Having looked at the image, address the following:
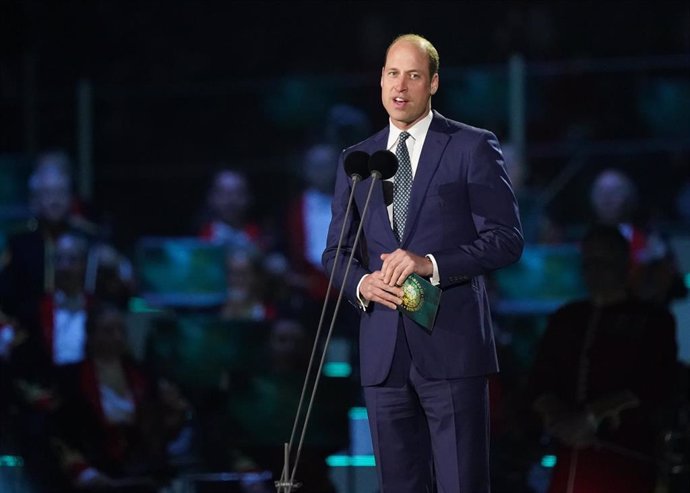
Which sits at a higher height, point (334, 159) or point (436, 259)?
point (334, 159)

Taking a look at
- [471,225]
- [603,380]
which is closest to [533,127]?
[603,380]

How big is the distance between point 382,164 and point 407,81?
20cm

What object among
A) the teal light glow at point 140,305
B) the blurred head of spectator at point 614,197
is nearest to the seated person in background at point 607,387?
the blurred head of spectator at point 614,197

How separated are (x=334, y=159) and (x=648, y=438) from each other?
3.33 metres

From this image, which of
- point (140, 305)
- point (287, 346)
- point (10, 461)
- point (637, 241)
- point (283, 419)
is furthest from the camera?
point (140, 305)

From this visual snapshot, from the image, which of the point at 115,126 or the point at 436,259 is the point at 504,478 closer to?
the point at 436,259

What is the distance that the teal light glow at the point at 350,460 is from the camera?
511 centimetres

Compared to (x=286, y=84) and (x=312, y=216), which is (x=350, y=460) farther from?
(x=286, y=84)

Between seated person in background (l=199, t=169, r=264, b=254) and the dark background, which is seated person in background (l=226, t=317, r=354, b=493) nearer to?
seated person in background (l=199, t=169, r=264, b=254)

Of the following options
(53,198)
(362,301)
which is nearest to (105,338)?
(53,198)

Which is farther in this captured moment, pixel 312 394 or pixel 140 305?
pixel 140 305

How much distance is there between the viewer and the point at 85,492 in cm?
546

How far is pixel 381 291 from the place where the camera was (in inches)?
109

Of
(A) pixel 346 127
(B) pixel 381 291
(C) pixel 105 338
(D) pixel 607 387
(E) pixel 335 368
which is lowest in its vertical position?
(E) pixel 335 368
